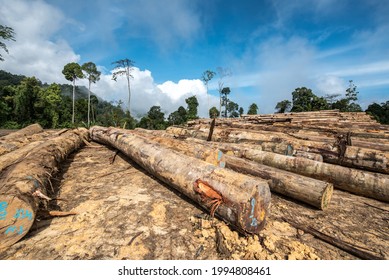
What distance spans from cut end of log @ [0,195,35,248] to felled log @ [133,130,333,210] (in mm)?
2876

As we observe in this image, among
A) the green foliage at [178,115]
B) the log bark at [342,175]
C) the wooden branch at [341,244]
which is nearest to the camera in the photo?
the wooden branch at [341,244]

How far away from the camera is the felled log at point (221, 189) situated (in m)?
2.35

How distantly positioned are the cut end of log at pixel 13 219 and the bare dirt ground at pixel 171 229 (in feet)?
0.33

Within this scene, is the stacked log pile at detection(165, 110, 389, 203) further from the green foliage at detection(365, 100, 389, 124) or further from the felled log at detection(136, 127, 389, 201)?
the green foliage at detection(365, 100, 389, 124)

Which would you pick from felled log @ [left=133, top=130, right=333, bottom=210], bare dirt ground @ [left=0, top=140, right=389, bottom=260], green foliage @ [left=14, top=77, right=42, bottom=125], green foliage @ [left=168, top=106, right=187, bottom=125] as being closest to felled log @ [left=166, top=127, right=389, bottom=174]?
bare dirt ground @ [left=0, top=140, right=389, bottom=260]

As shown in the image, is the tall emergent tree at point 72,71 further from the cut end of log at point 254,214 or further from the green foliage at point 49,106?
the cut end of log at point 254,214

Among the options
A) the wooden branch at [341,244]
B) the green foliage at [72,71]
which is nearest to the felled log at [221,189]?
the wooden branch at [341,244]

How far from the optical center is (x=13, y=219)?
2098 millimetres

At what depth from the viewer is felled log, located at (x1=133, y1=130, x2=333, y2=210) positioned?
10.3ft

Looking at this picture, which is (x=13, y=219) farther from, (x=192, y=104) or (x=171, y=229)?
(x=192, y=104)

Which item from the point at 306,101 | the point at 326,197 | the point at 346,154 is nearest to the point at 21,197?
the point at 326,197

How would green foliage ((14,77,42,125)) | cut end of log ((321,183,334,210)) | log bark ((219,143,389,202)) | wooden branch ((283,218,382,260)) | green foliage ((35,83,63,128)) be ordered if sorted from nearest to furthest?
1. wooden branch ((283,218,382,260))
2. cut end of log ((321,183,334,210))
3. log bark ((219,143,389,202))
4. green foliage ((14,77,42,125))
5. green foliage ((35,83,63,128))

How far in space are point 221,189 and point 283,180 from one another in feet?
5.31
